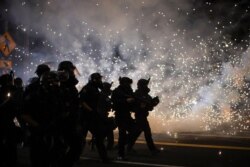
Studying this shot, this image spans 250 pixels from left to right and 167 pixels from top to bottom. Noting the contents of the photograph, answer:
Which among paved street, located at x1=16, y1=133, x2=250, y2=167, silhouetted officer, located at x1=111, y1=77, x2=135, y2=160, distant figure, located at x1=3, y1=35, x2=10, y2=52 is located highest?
distant figure, located at x1=3, y1=35, x2=10, y2=52

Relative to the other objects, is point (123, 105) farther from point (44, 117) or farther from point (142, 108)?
point (44, 117)

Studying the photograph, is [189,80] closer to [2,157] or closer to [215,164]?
[215,164]

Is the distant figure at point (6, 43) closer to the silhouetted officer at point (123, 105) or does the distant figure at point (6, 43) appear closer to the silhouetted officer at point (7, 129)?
the silhouetted officer at point (123, 105)

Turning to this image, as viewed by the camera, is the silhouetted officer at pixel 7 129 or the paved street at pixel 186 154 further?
the paved street at pixel 186 154

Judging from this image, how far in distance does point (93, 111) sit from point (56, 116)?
8.58 ft

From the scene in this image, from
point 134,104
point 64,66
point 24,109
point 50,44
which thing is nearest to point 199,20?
point 50,44

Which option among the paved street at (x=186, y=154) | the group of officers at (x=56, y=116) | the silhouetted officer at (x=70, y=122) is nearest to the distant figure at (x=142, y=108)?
the group of officers at (x=56, y=116)

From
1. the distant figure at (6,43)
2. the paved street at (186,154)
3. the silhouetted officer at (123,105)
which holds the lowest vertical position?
the paved street at (186,154)

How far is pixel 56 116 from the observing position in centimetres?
530

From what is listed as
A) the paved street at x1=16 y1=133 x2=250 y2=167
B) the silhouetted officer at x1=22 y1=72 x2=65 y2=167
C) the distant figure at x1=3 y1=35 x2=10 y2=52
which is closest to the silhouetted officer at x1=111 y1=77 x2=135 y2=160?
the paved street at x1=16 y1=133 x2=250 y2=167

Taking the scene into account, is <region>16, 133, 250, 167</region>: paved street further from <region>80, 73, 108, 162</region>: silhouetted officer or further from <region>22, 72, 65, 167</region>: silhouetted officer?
<region>22, 72, 65, 167</region>: silhouetted officer

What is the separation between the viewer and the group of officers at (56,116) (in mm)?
5137

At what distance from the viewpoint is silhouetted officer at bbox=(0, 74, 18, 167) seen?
6082 mm

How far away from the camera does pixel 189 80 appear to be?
20422 mm
